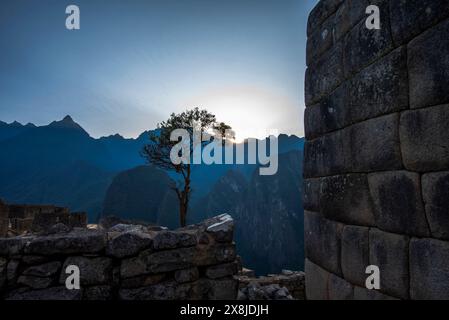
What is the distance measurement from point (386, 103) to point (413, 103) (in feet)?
0.89

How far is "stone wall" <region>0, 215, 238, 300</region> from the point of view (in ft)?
12.2

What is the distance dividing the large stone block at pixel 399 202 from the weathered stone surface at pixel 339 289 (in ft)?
2.65

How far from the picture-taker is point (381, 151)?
2.39 m

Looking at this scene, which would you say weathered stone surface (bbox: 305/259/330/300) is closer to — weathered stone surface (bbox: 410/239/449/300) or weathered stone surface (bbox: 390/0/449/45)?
weathered stone surface (bbox: 410/239/449/300)

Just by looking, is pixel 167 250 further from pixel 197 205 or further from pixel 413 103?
pixel 197 205

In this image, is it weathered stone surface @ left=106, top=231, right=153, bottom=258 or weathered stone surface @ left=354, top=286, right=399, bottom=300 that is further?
weathered stone surface @ left=106, top=231, right=153, bottom=258

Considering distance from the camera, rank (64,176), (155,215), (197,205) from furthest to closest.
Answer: (64,176) → (197,205) → (155,215)

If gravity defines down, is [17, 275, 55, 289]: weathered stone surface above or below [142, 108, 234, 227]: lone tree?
below

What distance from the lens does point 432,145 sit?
1.92 metres

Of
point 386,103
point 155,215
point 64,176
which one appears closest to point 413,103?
point 386,103

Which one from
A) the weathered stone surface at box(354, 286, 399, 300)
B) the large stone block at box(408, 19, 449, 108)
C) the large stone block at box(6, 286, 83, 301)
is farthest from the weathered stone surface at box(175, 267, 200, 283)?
the large stone block at box(408, 19, 449, 108)

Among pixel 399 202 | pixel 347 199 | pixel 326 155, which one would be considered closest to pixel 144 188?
pixel 326 155

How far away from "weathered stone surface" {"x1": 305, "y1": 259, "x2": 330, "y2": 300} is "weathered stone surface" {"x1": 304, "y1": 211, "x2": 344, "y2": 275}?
81 mm

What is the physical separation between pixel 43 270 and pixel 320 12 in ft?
16.0
